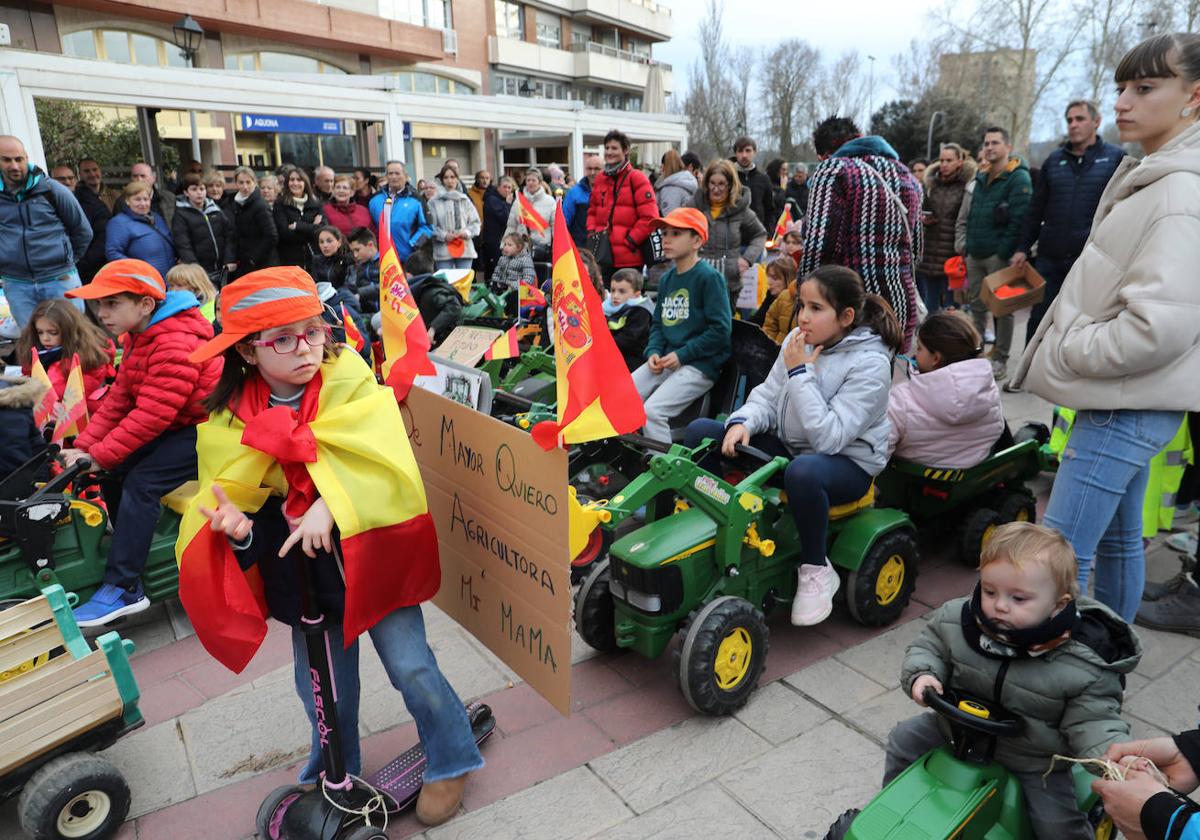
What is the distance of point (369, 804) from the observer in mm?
2393

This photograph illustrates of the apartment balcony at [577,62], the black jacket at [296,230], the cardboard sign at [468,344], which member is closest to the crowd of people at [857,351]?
the cardboard sign at [468,344]

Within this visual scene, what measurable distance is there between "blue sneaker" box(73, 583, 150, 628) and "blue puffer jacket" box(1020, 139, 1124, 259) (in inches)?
259

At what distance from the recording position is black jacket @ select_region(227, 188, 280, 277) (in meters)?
8.91

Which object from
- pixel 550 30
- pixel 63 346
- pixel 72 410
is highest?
pixel 550 30

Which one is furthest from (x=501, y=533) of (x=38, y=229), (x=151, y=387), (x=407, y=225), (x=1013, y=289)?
(x=407, y=225)

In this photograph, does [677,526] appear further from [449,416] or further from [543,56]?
[543,56]

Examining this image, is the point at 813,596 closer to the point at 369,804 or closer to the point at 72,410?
the point at 369,804

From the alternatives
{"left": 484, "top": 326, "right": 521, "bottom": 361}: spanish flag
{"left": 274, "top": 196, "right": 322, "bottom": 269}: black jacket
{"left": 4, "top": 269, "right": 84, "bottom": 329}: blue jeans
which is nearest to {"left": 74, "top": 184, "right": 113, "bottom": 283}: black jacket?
{"left": 4, "top": 269, "right": 84, "bottom": 329}: blue jeans

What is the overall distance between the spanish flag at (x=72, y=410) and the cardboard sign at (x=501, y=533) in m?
2.28

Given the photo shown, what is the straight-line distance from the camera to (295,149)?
23.3m

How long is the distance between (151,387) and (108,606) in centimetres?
105

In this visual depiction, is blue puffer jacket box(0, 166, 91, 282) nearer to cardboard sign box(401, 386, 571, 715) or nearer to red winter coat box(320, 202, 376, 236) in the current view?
red winter coat box(320, 202, 376, 236)

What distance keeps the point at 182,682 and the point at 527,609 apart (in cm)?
194

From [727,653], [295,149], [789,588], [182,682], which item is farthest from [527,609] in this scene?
[295,149]
